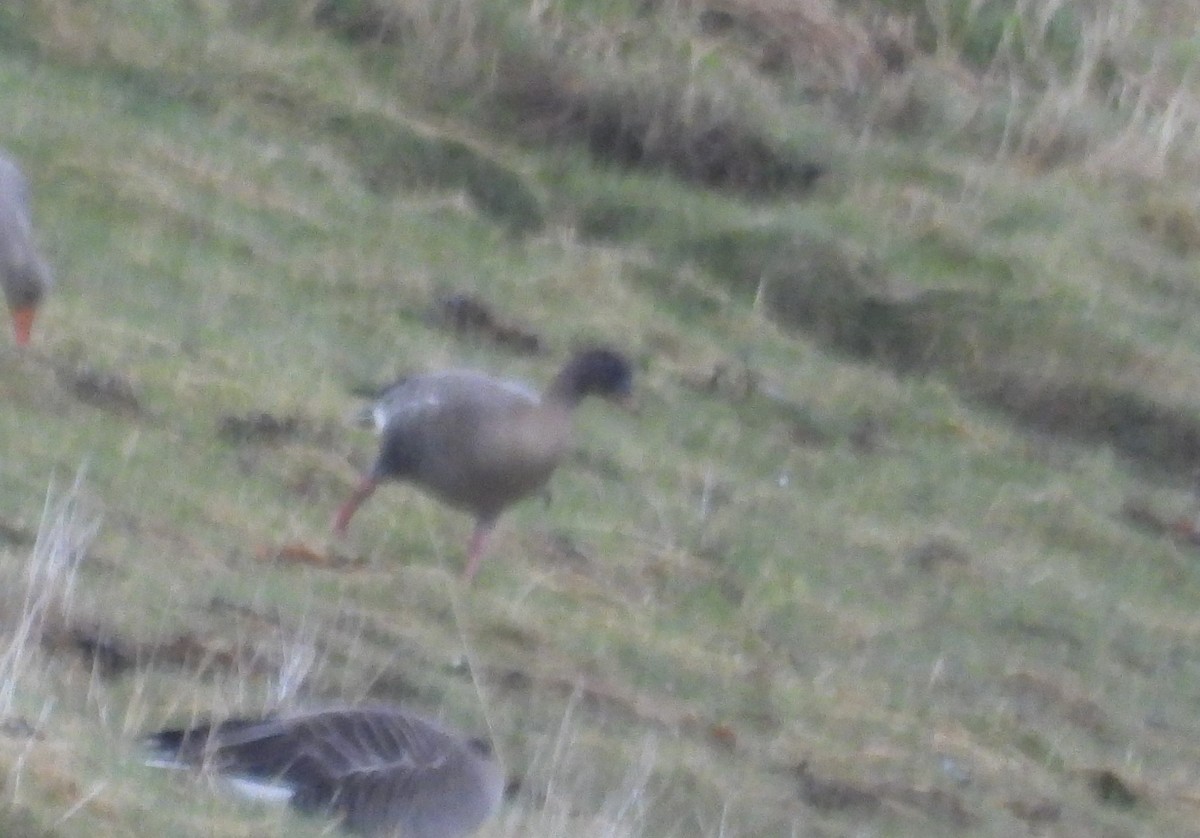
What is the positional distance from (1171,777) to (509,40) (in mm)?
7152

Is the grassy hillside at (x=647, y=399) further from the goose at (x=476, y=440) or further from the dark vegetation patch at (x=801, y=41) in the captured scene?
the goose at (x=476, y=440)

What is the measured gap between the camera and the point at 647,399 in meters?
12.9

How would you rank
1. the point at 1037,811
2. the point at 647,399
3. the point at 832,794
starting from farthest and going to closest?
the point at 647,399 → the point at 1037,811 → the point at 832,794

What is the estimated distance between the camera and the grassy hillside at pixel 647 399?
8.62 metres

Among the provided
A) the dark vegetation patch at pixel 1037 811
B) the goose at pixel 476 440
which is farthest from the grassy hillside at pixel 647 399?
the goose at pixel 476 440

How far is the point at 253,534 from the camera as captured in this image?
963cm

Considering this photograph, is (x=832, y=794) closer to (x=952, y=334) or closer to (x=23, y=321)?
(x=23, y=321)

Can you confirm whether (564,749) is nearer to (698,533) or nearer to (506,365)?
(698,533)

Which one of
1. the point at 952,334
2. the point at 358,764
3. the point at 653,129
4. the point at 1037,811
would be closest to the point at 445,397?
the point at 1037,811

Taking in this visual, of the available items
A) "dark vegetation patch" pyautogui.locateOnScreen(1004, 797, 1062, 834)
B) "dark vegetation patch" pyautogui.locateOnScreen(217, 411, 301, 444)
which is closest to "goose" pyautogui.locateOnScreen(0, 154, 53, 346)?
"dark vegetation patch" pyautogui.locateOnScreen(217, 411, 301, 444)

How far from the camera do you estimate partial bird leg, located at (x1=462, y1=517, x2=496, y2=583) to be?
32.5 ft

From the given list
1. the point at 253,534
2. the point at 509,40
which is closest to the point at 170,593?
the point at 253,534

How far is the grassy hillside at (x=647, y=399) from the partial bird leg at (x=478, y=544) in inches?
2.4

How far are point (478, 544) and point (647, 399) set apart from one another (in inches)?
120
